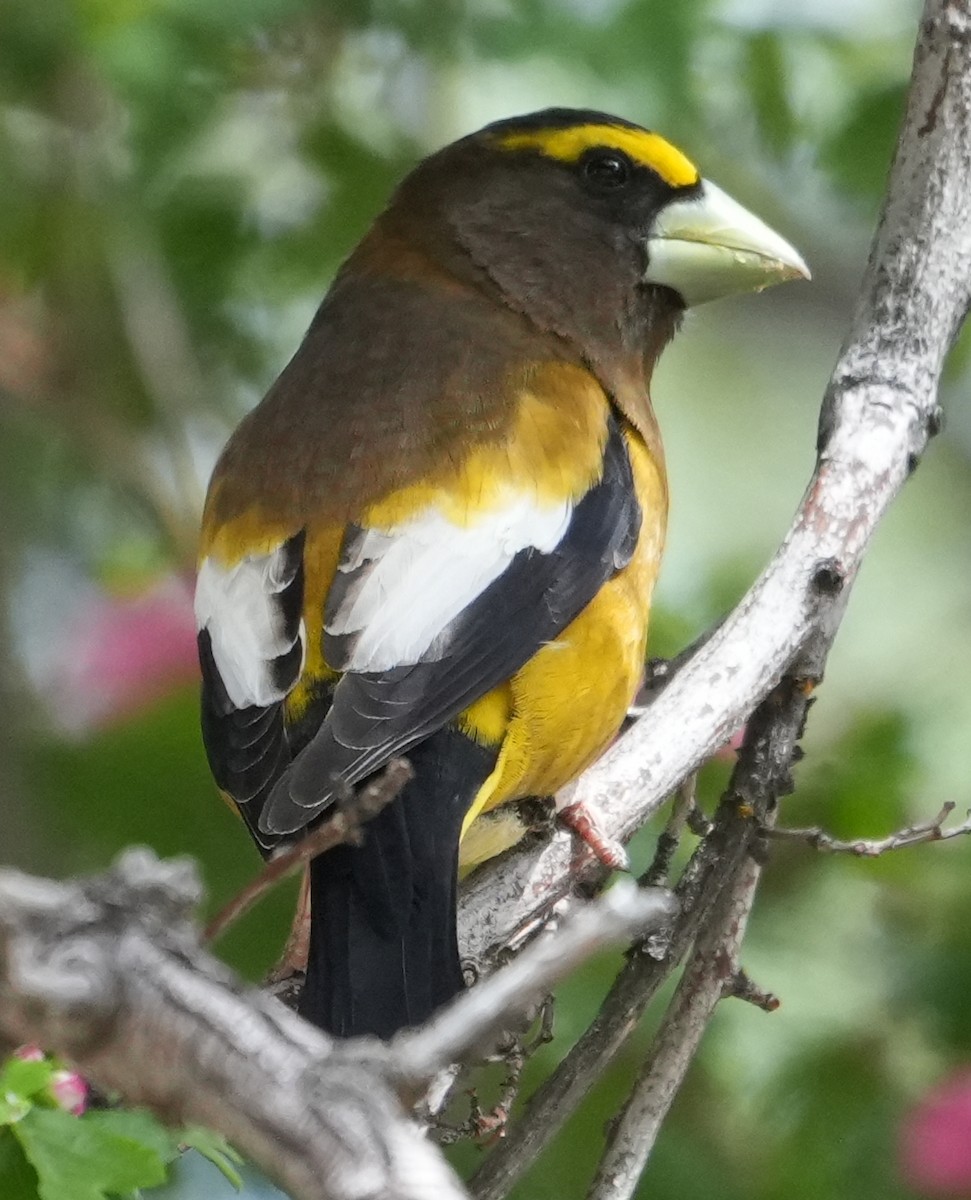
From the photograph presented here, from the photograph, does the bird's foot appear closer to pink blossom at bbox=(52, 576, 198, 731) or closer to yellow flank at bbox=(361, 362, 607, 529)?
yellow flank at bbox=(361, 362, 607, 529)

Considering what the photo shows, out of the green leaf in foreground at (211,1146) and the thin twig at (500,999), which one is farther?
the green leaf in foreground at (211,1146)

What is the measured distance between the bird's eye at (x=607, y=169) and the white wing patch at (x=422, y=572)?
2.65 ft

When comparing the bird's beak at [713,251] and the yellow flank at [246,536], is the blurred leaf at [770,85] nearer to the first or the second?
the bird's beak at [713,251]

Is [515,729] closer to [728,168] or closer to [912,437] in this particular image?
[912,437]

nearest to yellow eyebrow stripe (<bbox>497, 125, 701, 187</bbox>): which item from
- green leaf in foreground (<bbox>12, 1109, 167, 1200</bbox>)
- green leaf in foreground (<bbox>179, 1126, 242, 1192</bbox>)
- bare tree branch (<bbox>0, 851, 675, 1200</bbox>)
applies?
green leaf in foreground (<bbox>179, 1126, 242, 1192</bbox>)

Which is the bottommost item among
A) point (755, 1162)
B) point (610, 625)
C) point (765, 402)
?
point (755, 1162)

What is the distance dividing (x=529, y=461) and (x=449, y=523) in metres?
0.18

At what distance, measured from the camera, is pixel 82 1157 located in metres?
1.59

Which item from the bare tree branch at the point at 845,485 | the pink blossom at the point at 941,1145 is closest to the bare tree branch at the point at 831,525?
the bare tree branch at the point at 845,485

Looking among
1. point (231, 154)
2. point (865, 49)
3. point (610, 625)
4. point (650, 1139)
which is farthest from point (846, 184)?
point (650, 1139)

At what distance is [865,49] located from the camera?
3.80 m

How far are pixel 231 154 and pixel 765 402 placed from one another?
2.62 m

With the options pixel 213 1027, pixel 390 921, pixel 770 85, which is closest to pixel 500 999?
pixel 213 1027

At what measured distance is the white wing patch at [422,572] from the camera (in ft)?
7.35
